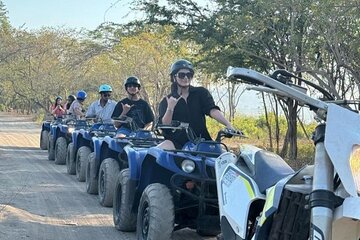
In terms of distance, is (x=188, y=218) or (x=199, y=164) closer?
(x=199, y=164)

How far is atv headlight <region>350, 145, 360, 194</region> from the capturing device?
2969 millimetres

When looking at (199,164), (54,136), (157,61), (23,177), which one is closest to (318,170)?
(199,164)

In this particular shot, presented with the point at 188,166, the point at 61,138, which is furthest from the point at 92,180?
the point at 61,138

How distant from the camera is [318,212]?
2.94m

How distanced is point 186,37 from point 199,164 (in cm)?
1398

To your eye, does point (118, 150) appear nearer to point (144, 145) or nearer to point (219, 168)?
point (144, 145)

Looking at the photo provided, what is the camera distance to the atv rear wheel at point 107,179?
8922 mm

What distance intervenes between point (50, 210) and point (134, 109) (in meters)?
2.47

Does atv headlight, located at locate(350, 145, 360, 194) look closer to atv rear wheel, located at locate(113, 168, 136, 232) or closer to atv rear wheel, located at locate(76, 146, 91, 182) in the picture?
atv rear wheel, located at locate(113, 168, 136, 232)

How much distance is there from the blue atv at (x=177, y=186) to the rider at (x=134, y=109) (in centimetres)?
334

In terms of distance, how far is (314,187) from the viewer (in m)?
3.05

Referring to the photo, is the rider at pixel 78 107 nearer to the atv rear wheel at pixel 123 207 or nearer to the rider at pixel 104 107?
the rider at pixel 104 107

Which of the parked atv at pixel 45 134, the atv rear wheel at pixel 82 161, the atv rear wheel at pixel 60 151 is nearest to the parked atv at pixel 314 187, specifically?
the atv rear wheel at pixel 82 161

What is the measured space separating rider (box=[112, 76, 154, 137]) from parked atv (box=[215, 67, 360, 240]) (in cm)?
632
